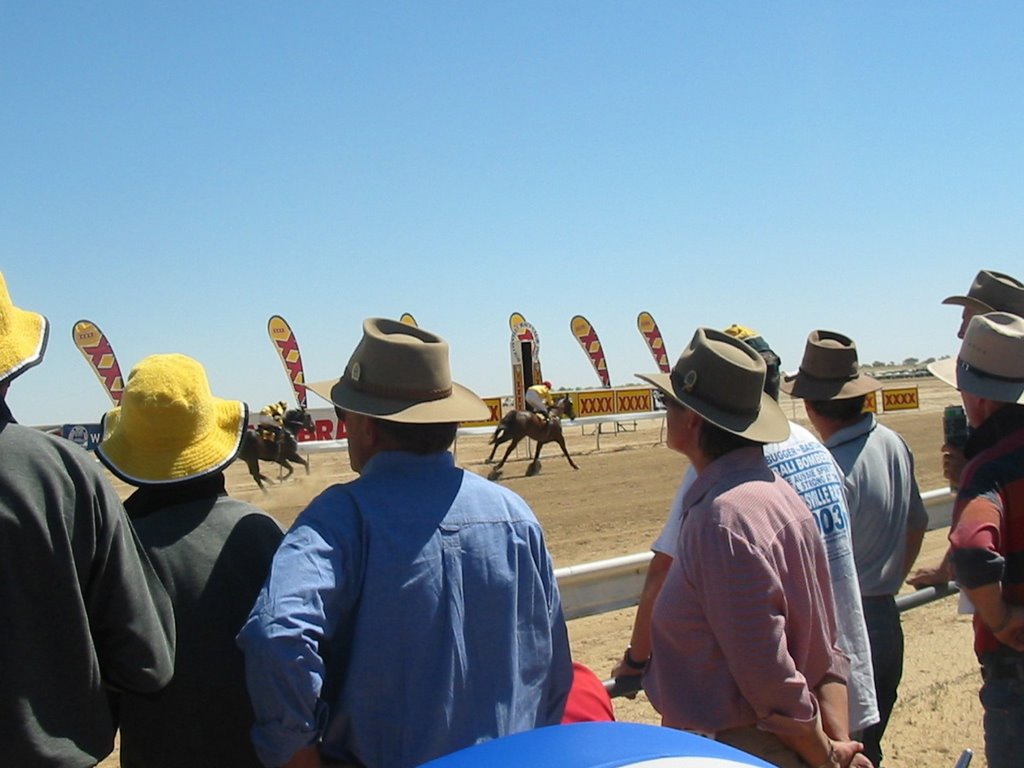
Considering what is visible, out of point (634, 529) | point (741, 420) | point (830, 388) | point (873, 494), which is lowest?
point (634, 529)

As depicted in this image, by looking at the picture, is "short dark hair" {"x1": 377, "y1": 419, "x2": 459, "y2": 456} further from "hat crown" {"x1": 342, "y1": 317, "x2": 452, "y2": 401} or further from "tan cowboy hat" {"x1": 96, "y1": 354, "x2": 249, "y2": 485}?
"tan cowboy hat" {"x1": 96, "y1": 354, "x2": 249, "y2": 485}

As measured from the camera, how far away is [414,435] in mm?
2330

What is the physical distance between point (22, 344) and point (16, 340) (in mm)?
16

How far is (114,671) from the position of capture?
2.08 m

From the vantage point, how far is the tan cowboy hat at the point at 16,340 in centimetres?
199

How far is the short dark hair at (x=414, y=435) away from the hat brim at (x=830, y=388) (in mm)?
1901

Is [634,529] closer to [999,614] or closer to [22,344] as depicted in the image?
[999,614]

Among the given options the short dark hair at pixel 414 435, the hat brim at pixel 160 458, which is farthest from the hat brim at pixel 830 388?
the hat brim at pixel 160 458

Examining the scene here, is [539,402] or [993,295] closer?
[993,295]

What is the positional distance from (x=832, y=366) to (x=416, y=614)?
7.52 ft

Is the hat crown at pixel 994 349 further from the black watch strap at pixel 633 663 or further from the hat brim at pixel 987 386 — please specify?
the black watch strap at pixel 633 663

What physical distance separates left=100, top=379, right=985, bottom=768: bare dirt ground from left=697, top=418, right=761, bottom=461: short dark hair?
9.35 feet

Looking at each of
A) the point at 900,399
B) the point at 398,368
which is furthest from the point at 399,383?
the point at 900,399

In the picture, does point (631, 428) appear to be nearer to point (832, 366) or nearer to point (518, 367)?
point (518, 367)
